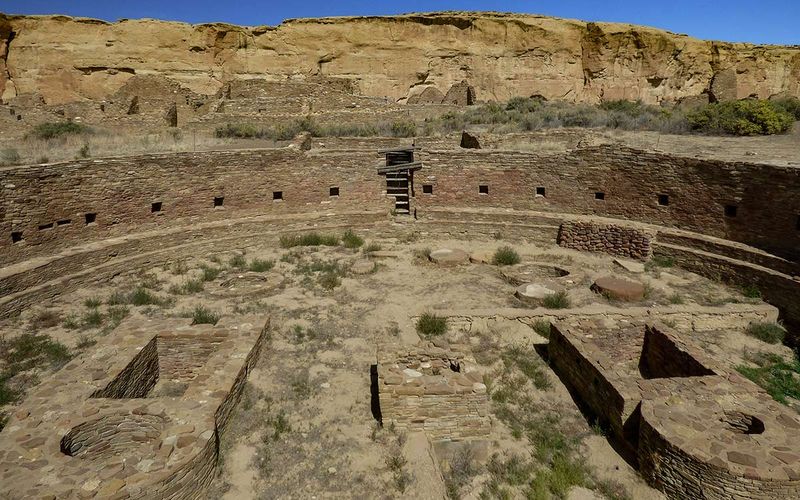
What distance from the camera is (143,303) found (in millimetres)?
9656

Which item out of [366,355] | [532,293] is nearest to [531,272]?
[532,293]

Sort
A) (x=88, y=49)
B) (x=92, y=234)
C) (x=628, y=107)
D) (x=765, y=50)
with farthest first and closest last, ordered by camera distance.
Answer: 1. (x=765, y=50)
2. (x=628, y=107)
3. (x=88, y=49)
4. (x=92, y=234)

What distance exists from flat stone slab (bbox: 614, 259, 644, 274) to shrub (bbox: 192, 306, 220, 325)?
9.04 m

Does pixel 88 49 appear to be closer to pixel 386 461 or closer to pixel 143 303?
pixel 143 303

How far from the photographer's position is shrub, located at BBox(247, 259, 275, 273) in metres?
11.3

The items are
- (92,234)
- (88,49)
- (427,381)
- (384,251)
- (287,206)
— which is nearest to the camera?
(427,381)

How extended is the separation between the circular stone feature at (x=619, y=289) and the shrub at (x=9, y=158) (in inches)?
531

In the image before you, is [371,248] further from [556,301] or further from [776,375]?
[776,375]

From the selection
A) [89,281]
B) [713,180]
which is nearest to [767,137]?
[713,180]

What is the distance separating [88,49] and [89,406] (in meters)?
26.3

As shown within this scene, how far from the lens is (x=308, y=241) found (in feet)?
42.6

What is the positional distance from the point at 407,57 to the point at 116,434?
27.8 metres

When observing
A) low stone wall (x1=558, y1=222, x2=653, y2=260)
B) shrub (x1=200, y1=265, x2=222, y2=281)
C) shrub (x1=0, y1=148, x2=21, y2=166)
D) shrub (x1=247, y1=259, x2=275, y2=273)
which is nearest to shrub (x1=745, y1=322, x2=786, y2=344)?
low stone wall (x1=558, y1=222, x2=653, y2=260)

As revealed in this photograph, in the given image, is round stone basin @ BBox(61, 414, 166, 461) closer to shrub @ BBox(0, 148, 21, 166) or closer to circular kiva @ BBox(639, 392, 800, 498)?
circular kiva @ BBox(639, 392, 800, 498)
